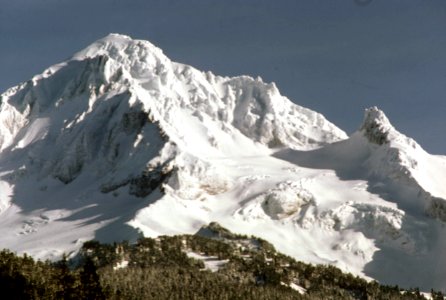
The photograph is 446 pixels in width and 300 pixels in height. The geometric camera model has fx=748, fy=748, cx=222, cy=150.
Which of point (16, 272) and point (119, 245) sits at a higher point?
point (119, 245)

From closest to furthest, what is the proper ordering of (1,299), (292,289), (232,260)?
1. (1,299)
2. (292,289)
3. (232,260)

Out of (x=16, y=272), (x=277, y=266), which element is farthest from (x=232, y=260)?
(x=16, y=272)

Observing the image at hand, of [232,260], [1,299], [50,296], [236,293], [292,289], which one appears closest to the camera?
[50,296]

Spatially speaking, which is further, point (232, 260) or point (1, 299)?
point (232, 260)

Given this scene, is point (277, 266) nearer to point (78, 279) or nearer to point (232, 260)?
point (232, 260)

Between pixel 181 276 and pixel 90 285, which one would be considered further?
pixel 181 276

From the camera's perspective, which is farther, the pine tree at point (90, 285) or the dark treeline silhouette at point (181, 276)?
the dark treeline silhouette at point (181, 276)

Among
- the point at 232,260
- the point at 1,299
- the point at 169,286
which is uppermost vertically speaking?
the point at 232,260

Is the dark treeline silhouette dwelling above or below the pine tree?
above

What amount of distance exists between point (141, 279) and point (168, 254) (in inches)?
880

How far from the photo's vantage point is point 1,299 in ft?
441

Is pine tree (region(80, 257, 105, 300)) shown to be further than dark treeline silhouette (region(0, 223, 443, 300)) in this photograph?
No

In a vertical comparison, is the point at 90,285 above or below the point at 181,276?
below

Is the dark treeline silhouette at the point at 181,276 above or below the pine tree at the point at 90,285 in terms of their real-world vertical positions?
above
